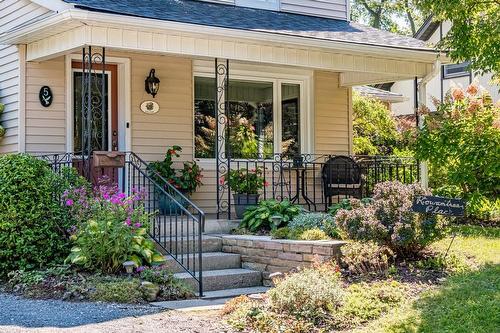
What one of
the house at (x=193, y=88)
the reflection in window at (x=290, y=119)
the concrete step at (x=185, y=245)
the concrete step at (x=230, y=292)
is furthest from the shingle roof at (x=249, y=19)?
the concrete step at (x=230, y=292)

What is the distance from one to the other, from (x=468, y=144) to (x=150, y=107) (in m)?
5.02

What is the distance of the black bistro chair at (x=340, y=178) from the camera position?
37.8 ft

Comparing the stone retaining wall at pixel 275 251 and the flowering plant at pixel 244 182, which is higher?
the flowering plant at pixel 244 182

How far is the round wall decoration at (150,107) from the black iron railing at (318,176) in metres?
1.61

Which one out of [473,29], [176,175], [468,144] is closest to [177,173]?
[176,175]

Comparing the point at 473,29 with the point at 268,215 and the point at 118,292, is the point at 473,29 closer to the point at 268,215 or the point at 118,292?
the point at 268,215

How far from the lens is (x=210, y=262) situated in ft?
28.2

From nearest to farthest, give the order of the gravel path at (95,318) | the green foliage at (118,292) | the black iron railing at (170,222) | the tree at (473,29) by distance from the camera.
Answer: the gravel path at (95,318)
the green foliage at (118,292)
the black iron railing at (170,222)
the tree at (473,29)

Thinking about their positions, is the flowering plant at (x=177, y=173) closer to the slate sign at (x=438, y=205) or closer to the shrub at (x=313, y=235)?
the shrub at (x=313, y=235)

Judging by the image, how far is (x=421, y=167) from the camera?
38.1ft

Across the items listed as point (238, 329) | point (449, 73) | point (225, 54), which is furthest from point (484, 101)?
point (449, 73)

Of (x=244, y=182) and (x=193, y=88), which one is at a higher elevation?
(x=193, y=88)

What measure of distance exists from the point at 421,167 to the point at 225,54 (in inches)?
168

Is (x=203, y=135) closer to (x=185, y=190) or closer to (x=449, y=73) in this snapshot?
(x=185, y=190)
